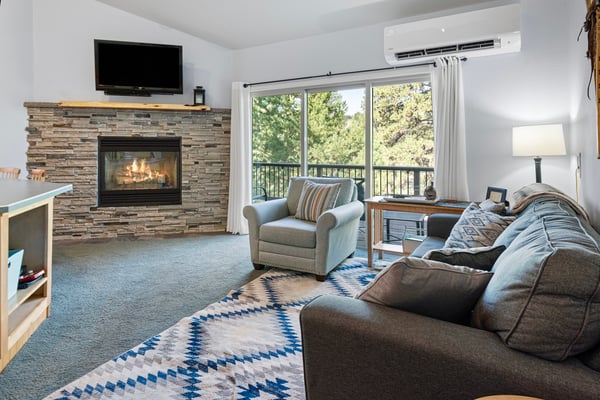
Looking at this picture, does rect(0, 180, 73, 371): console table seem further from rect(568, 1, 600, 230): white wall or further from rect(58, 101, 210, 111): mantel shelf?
rect(568, 1, 600, 230): white wall

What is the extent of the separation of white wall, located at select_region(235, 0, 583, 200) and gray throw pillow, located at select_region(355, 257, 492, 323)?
261 centimetres

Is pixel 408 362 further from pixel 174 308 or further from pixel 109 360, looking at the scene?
pixel 174 308

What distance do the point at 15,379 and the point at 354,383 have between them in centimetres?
168

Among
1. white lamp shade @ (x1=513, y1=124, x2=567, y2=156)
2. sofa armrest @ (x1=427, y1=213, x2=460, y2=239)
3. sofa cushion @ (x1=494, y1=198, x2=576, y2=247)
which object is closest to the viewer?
sofa cushion @ (x1=494, y1=198, x2=576, y2=247)

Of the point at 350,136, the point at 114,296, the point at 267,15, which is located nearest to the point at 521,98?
the point at 350,136

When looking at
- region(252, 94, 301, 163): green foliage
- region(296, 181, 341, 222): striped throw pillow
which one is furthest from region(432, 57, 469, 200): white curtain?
region(252, 94, 301, 163): green foliage

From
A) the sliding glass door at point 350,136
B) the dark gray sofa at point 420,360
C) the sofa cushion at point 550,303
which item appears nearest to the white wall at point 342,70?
the sliding glass door at point 350,136

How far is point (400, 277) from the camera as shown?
42.4 inches

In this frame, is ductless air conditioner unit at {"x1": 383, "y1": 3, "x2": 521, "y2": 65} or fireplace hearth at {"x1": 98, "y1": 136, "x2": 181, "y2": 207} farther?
fireplace hearth at {"x1": 98, "y1": 136, "x2": 181, "y2": 207}

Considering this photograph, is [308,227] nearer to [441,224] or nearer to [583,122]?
[441,224]

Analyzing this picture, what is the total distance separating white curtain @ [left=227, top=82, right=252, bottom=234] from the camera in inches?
190

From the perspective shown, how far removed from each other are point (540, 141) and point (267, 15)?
293 cm

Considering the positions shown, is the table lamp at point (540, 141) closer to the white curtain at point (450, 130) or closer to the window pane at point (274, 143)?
the white curtain at point (450, 130)

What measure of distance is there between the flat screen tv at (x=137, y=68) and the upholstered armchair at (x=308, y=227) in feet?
7.19
